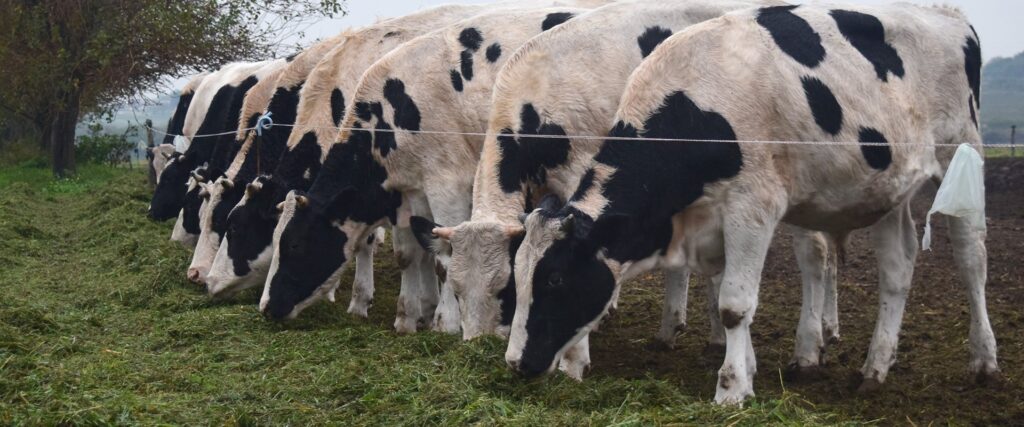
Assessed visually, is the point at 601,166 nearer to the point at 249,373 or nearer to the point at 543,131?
the point at 543,131

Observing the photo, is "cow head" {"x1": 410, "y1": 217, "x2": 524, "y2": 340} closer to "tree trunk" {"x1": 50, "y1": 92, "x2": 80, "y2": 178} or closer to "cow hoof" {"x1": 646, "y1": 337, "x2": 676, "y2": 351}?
"cow hoof" {"x1": 646, "y1": 337, "x2": 676, "y2": 351}

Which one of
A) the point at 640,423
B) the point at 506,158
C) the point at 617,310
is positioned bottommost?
the point at 617,310

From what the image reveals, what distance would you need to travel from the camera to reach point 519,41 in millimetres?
9531

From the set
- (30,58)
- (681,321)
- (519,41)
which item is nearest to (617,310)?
(681,321)

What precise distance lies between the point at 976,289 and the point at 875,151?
1.48 metres

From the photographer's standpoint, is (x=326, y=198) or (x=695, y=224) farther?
(x=326, y=198)

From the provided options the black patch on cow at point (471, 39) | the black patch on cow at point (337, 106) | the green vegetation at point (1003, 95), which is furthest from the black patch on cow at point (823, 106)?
the green vegetation at point (1003, 95)

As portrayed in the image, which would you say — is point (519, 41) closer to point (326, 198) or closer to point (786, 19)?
point (326, 198)

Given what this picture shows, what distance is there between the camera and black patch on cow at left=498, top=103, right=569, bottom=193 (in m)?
7.98

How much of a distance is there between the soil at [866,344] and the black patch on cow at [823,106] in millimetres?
1641

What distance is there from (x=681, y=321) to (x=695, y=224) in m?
2.50

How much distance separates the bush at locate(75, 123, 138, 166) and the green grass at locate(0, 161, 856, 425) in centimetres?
2105

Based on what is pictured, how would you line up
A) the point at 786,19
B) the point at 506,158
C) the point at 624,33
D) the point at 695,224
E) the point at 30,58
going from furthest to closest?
the point at 30,58, the point at 624,33, the point at 506,158, the point at 786,19, the point at 695,224

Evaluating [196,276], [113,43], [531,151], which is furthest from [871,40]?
[113,43]
